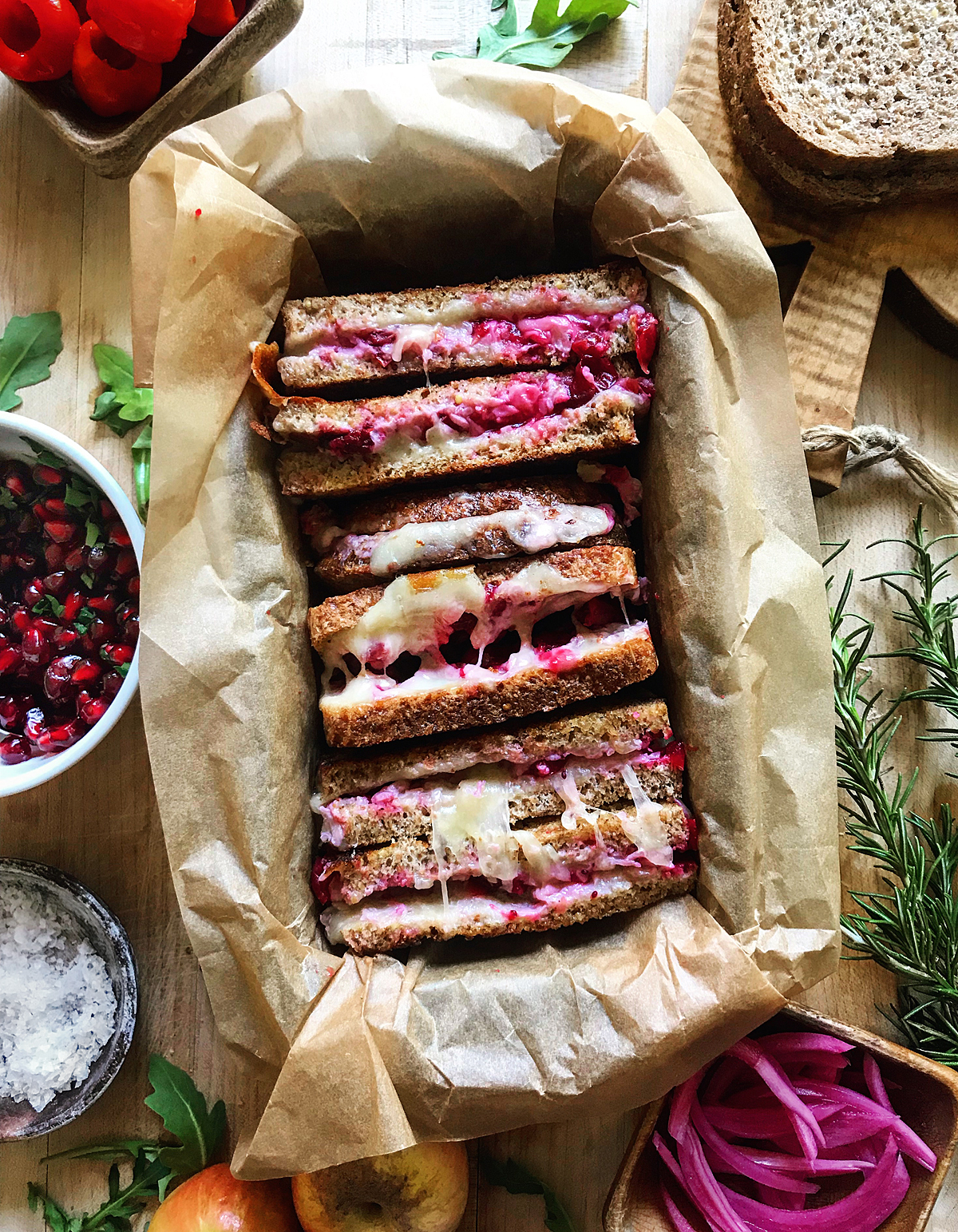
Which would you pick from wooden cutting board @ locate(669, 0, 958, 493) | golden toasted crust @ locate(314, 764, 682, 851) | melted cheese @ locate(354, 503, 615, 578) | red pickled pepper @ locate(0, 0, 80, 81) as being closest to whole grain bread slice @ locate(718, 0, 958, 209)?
wooden cutting board @ locate(669, 0, 958, 493)

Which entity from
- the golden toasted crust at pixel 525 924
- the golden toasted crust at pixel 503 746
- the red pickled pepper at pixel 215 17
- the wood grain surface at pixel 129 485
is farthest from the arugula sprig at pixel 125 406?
the golden toasted crust at pixel 525 924

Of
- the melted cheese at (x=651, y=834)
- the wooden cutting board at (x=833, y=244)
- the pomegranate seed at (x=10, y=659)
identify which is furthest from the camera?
the wooden cutting board at (x=833, y=244)

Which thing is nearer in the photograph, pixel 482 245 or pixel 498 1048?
pixel 498 1048

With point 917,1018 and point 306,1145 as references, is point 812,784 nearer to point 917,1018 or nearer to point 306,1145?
point 917,1018

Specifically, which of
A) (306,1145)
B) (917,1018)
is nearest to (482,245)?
(306,1145)

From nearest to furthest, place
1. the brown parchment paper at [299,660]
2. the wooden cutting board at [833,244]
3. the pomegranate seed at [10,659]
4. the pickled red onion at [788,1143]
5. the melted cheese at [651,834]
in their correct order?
the brown parchment paper at [299,660]
the melted cheese at [651,834]
the pickled red onion at [788,1143]
the pomegranate seed at [10,659]
the wooden cutting board at [833,244]

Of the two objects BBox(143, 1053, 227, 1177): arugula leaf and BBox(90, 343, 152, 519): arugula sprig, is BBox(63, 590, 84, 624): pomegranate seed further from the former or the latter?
BBox(143, 1053, 227, 1177): arugula leaf

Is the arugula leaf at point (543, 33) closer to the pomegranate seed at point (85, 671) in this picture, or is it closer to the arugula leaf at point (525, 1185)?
the pomegranate seed at point (85, 671)
